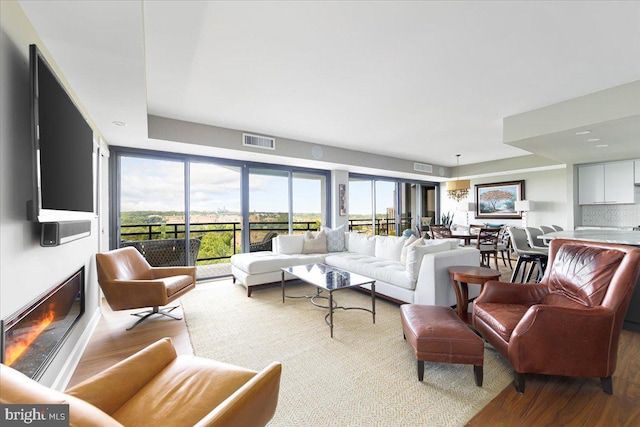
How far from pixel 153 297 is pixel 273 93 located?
260cm

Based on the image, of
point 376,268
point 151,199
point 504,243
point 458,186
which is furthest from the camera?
point 458,186

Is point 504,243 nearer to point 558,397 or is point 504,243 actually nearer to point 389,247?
point 389,247

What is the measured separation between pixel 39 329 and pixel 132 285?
1.13 meters

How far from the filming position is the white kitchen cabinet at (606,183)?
5.31 meters

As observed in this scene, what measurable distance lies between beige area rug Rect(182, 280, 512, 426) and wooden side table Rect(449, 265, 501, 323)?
610 mm

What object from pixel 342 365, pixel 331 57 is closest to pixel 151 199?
pixel 331 57

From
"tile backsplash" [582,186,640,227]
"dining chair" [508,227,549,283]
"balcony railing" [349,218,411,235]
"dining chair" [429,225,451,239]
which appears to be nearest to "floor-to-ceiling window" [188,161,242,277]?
"balcony railing" [349,218,411,235]

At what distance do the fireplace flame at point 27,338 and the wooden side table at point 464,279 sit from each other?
3311 mm

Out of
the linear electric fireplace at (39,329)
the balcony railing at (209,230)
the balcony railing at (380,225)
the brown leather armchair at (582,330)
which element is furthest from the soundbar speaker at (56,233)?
the balcony railing at (380,225)

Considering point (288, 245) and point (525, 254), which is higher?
point (288, 245)

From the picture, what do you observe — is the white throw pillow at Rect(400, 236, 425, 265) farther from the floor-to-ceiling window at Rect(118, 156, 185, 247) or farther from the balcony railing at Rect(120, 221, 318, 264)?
the floor-to-ceiling window at Rect(118, 156, 185, 247)

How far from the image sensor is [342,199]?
260 inches

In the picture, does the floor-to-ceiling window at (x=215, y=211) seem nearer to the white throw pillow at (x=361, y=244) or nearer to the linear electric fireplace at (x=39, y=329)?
the white throw pillow at (x=361, y=244)

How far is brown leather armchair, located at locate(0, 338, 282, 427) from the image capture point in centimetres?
84
